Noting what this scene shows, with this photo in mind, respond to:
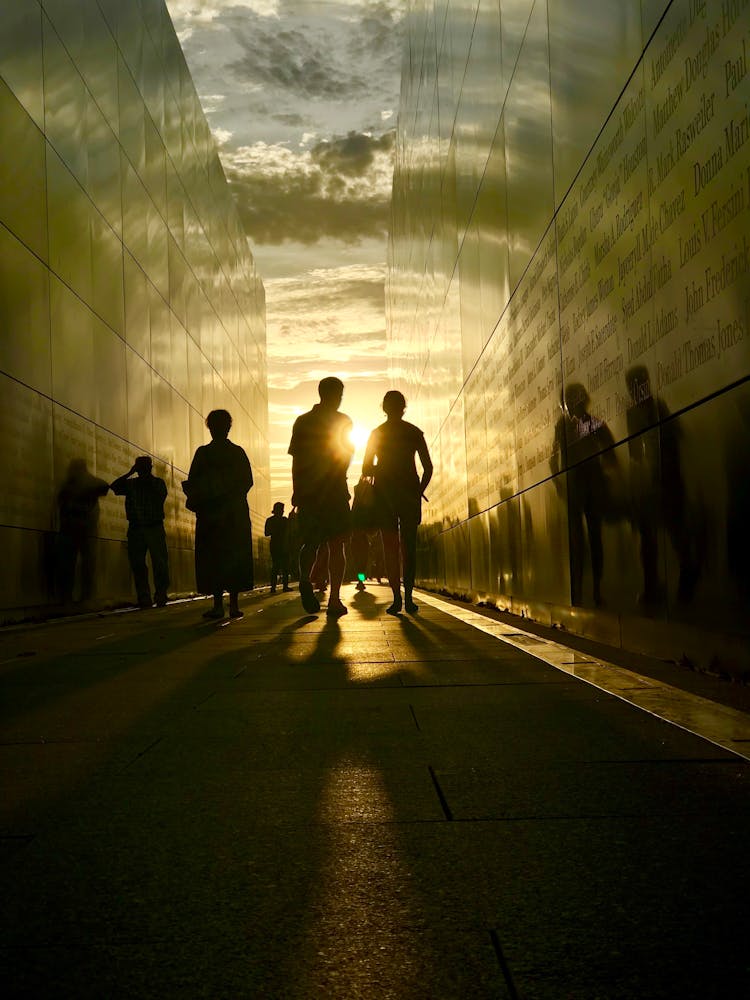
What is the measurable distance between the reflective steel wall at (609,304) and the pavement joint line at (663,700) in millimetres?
426

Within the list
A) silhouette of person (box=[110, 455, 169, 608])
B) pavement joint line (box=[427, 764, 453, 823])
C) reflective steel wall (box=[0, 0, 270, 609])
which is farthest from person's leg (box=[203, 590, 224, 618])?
pavement joint line (box=[427, 764, 453, 823])

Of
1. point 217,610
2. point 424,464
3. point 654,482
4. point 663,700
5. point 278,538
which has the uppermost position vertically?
point 278,538

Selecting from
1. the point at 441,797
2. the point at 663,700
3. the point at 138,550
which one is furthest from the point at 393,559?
the point at 441,797

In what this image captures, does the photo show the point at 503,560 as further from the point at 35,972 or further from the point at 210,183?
the point at 210,183

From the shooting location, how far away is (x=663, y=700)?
4.45 m

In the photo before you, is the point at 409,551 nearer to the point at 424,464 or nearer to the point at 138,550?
the point at 424,464

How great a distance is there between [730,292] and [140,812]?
3.18m

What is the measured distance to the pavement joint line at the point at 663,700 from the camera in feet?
12.3

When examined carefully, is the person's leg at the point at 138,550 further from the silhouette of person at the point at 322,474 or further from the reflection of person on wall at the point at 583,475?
the reflection of person on wall at the point at 583,475

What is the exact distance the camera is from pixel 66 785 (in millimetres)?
3322

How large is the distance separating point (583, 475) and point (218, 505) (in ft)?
12.3

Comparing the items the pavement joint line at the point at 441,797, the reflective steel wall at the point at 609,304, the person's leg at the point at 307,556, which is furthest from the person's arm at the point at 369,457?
the pavement joint line at the point at 441,797

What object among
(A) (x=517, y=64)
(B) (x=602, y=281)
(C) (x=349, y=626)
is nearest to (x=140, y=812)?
(B) (x=602, y=281)

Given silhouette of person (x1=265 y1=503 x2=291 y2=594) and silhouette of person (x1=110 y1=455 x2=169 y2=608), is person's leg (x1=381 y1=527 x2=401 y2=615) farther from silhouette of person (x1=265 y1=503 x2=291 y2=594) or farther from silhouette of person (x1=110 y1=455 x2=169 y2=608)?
silhouette of person (x1=265 y1=503 x2=291 y2=594)
